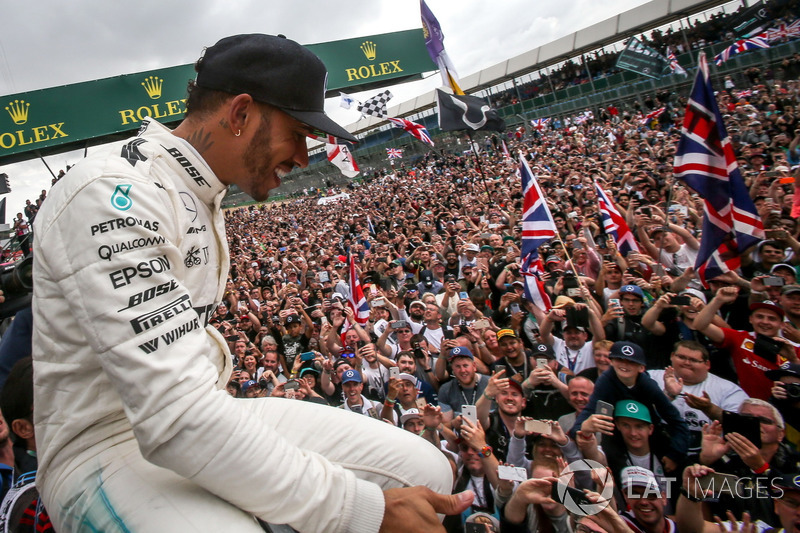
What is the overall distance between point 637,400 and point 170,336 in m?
4.23

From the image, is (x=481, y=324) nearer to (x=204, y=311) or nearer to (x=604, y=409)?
(x=604, y=409)

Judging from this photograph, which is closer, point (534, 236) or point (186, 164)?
point (186, 164)

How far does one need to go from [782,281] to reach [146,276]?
6099 mm

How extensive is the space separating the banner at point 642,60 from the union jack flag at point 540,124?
22.7 ft

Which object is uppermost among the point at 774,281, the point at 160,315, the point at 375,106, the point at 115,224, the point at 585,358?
the point at 375,106

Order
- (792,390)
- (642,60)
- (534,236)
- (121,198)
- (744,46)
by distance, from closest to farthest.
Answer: (121,198) < (792,390) < (534,236) < (744,46) < (642,60)

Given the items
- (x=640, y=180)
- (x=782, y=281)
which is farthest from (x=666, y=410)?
(x=640, y=180)

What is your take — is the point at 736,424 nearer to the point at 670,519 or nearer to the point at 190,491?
the point at 670,519

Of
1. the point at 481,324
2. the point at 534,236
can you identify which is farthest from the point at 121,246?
the point at 534,236

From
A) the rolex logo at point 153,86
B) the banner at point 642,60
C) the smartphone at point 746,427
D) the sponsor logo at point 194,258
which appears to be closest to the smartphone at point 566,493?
the smartphone at point 746,427

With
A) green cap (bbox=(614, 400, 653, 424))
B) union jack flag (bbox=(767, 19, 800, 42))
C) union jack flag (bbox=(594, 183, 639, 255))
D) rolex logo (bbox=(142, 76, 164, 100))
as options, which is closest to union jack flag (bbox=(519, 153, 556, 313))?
union jack flag (bbox=(594, 183, 639, 255))

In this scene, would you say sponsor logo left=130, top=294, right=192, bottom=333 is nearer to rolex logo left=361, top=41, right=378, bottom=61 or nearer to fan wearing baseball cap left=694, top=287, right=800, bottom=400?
fan wearing baseball cap left=694, top=287, right=800, bottom=400

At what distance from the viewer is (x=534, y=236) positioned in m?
7.18

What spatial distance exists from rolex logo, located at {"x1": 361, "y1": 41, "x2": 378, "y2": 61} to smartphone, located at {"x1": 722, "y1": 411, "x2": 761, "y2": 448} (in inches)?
909
